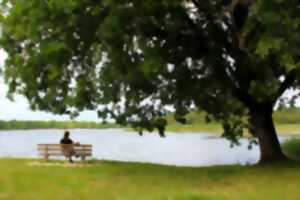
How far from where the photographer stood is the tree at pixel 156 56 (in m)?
22.0

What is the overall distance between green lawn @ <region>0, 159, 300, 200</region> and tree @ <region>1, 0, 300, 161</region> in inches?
110

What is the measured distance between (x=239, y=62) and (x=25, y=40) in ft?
30.1

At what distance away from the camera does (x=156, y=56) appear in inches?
878

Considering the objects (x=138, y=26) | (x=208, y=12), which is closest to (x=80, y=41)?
(x=138, y=26)

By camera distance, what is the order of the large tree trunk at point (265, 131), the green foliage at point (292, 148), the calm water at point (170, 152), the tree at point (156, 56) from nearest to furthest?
1. the tree at point (156, 56)
2. the large tree trunk at point (265, 131)
3. the green foliage at point (292, 148)
4. the calm water at point (170, 152)

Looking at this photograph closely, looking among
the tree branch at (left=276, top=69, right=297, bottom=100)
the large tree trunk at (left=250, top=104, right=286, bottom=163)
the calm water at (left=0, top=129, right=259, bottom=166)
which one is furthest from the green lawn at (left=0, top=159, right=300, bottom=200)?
the calm water at (left=0, top=129, right=259, bottom=166)

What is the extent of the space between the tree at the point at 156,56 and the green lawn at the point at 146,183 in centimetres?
278

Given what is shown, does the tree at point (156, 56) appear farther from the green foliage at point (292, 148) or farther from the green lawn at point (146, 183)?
the green foliage at point (292, 148)

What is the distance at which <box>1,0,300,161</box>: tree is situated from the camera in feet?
72.1

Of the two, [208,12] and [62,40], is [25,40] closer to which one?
Answer: [62,40]

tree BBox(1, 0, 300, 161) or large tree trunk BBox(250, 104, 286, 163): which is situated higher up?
tree BBox(1, 0, 300, 161)

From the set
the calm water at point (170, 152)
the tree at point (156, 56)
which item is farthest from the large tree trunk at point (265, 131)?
the calm water at point (170, 152)

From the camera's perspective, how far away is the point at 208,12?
2455cm

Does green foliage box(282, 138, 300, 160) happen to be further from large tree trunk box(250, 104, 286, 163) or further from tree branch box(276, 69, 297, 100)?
tree branch box(276, 69, 297, 100)
